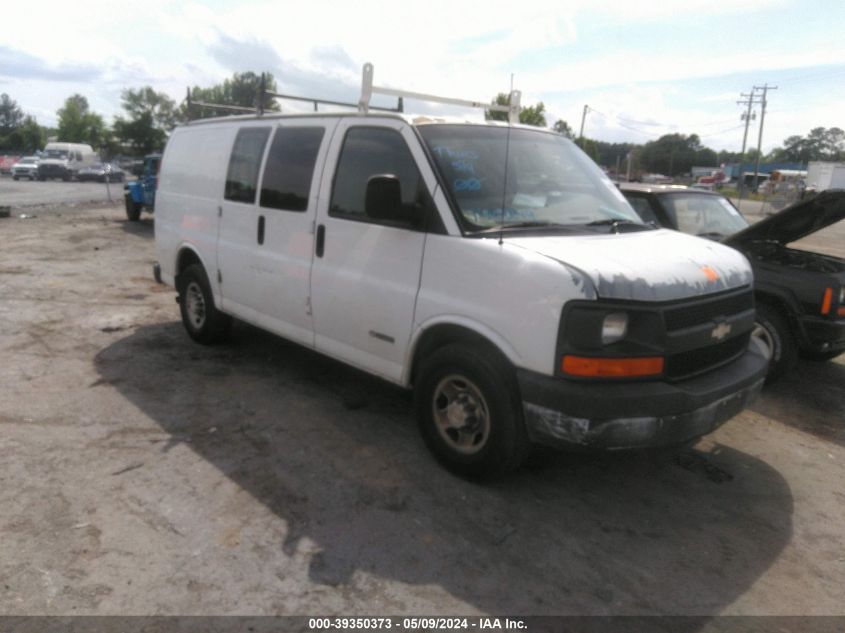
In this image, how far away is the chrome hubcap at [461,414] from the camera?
371 centimetres

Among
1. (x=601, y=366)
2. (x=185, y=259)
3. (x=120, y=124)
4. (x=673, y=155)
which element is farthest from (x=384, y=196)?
(x=673, y=155)

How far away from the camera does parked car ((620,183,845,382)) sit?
17.9 feet

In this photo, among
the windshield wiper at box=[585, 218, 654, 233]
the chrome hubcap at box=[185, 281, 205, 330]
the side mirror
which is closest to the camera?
the side mirror

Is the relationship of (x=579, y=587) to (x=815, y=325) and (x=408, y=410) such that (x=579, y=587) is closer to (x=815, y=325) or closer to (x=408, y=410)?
(x=408, y=410)

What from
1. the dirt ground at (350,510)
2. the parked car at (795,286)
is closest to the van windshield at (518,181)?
the dirt ground at (350,510)

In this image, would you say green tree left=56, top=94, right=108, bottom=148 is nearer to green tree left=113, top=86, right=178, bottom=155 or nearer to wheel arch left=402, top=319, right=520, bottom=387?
green tree left=113, top=86, right=178, bottom=155

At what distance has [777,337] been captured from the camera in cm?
577

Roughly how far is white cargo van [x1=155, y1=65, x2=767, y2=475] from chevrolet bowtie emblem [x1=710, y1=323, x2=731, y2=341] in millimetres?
15

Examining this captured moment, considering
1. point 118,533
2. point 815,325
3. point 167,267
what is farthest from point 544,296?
point 167,267

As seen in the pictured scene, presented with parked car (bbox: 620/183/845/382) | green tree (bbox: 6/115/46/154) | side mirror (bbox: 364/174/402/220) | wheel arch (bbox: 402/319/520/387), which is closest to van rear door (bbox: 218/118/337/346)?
side mirror (bbox: 364/174/402/220)

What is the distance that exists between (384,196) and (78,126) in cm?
10702

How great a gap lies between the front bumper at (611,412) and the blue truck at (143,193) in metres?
16.7

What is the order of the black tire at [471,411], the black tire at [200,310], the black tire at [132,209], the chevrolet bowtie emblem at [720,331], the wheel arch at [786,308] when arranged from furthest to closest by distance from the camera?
the black tire at [132,209] < the black tire at [200,310] < the wheel arch at [786,308] < the chevrolet bowtie emblem at [720,331] < the black tire at [471,411]

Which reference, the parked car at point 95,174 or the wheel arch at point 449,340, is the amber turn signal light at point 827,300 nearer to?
the wheel arch at point 449,340
